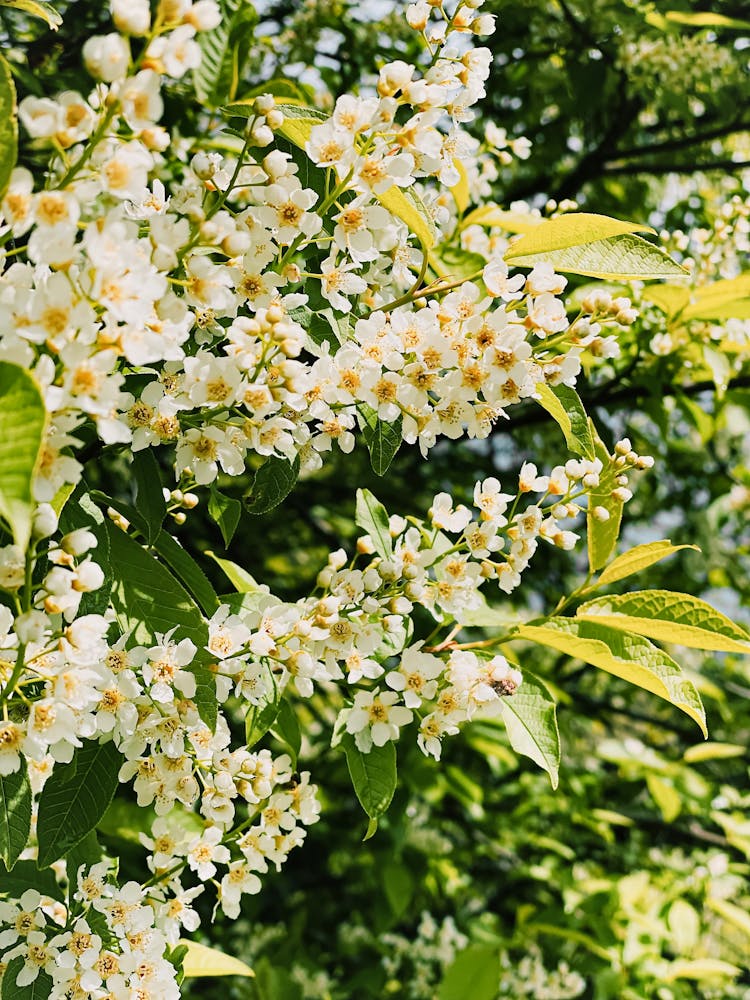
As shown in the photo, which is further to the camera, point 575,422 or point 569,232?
point 575,422

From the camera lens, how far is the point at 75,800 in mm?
1051

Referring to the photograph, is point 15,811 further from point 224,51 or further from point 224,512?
point 224,51

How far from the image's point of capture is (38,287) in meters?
0.78

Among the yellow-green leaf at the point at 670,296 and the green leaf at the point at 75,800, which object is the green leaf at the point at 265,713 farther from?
the yellow-green leaf at the point at 670,296

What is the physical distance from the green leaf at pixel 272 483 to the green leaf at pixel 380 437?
93 millimetres

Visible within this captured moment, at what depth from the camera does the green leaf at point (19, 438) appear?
0.67 meters

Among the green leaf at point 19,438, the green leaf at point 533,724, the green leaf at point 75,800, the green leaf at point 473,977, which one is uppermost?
the green leaf at point 19,438

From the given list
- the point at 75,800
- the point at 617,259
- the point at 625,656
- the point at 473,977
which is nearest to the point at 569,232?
the point at 617,259

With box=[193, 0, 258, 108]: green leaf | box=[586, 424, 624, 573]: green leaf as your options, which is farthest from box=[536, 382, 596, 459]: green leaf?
box=[193, 0, 258, 108]: green leaf

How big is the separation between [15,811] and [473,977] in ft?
6.30

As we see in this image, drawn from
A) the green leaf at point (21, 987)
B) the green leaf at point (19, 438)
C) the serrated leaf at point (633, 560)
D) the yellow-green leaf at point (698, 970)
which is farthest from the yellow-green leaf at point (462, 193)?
the yellow-green leaf at point (698, 970)

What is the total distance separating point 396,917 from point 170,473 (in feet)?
4.56

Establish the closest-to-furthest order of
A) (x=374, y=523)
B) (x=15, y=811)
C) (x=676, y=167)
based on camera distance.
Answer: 1. (x=15, y=811)
2. (x=374, y=523)
3. (x=676, y=167)

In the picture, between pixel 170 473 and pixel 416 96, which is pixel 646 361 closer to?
pixel 170 473
